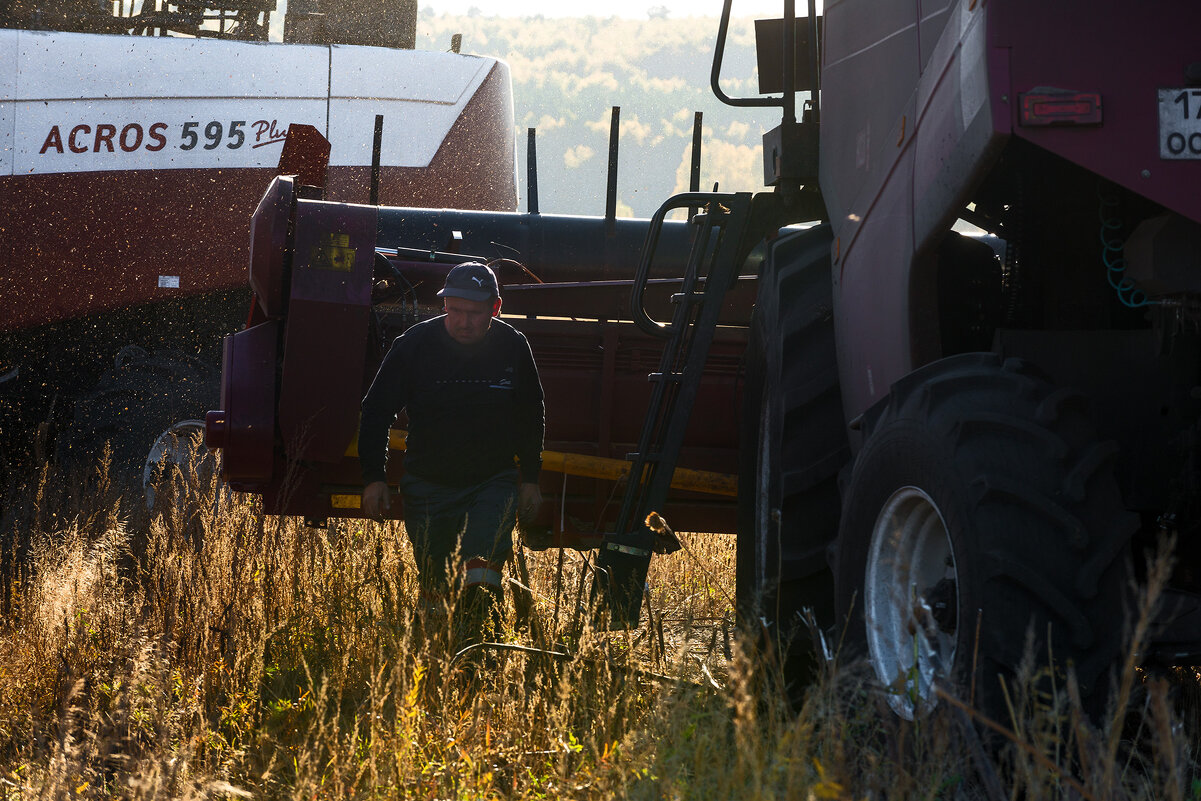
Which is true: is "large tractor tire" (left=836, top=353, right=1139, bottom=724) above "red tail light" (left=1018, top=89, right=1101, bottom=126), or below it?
below

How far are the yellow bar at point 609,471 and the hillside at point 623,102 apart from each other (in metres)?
89.8

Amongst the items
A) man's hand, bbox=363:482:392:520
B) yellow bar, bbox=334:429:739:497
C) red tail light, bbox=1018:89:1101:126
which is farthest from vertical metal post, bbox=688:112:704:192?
red tail light, bbox=1018:89:1101:126

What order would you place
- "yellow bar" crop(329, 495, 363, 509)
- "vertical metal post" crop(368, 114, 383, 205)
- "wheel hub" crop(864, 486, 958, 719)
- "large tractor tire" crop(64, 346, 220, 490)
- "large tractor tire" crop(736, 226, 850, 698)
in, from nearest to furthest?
"wheel hub" crop(864, 486, 958, 719) → "large tractor tire" crop(736, 226, 850, 698) → "yellow bar" crop(329, 495, 363, 509) → "large tractor tire" crop(64, 346, 220, 490) → "vertical metal post" crop(368, 114, 383, 205)

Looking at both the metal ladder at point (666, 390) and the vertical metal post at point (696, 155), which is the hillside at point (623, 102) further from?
the metal ladder at point (666, 390)

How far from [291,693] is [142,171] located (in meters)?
6.40

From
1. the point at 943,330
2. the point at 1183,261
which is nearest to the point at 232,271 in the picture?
the point at 943,330

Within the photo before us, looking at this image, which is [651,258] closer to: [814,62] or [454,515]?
[814,62]

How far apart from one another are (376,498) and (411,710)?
2.16m

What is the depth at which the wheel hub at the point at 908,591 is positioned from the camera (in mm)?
2799

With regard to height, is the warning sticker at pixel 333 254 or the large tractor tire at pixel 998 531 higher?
the warning sticker at pixel 333 254

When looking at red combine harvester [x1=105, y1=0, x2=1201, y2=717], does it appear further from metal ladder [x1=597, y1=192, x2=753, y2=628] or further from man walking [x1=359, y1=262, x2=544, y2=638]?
man walking [x1=359, y1=262, x2=544, y2=638]

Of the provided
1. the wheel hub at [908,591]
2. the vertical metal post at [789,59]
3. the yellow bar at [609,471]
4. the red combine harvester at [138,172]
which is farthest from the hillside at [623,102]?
the wheel hub at [908,591]

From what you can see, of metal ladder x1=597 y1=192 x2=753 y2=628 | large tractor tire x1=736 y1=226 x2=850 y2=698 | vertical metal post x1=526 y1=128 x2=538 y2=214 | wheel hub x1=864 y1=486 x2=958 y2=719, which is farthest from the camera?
vertical metal post x1=526 y1=128 x2=538 y2=214

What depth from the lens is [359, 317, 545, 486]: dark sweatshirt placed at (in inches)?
203
